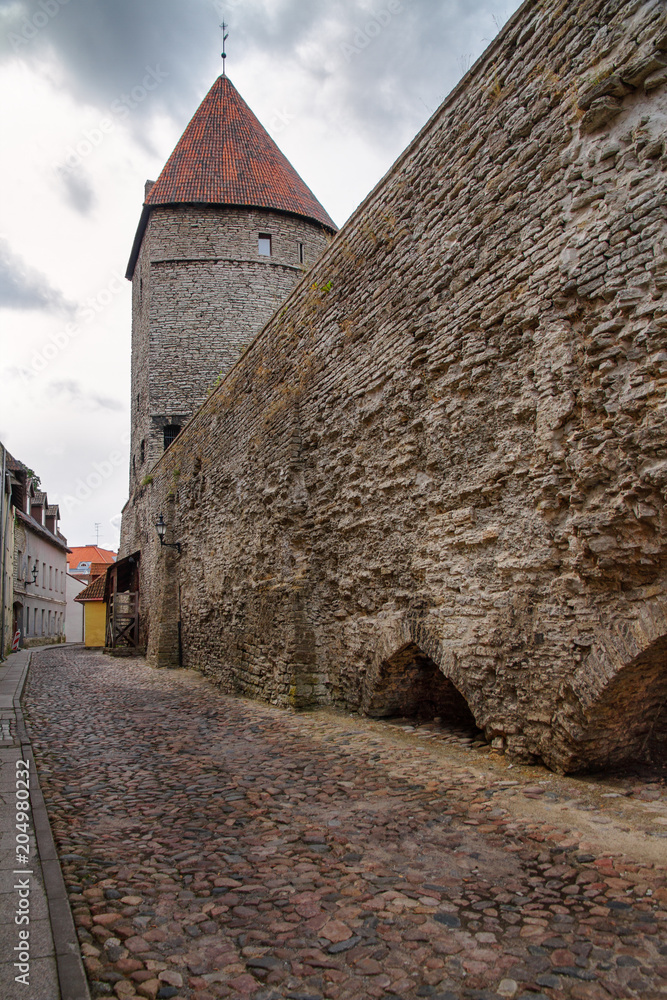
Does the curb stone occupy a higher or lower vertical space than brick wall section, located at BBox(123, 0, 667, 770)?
lower

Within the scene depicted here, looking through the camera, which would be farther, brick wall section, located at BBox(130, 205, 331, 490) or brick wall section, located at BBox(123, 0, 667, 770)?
brick wall section, located at BBox(130, 205, 331, 490)

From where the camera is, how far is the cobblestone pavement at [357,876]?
2168 mm

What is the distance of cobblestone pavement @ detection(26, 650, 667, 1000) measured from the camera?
7.11 ft

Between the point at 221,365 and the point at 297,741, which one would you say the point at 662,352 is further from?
the point at 221,365

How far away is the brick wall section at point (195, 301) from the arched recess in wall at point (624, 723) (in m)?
19.6

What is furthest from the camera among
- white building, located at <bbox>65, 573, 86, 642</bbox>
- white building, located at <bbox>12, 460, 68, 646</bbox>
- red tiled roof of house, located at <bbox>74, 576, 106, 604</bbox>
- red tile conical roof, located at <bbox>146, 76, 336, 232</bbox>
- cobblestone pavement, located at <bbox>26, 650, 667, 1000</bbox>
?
white building, located at <bbox>65, 573, 86, 642</bbox>

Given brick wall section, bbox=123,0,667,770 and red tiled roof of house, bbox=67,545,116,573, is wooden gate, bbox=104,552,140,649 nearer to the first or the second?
brick wall section, bbox=123,0,667,770

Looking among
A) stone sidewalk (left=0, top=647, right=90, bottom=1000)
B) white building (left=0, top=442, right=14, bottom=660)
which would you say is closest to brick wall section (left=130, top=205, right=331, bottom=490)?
white building (left=0, top=442, right=14, bottom=660)

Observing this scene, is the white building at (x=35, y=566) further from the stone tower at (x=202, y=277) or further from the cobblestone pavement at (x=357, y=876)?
the cobblestone pavement at (x=357, y=876)

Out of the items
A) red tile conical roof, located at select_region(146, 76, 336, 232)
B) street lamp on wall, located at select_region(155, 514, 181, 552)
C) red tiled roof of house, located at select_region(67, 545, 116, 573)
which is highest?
red tile conical roof, located at select_region(146, 76, 336, 232)

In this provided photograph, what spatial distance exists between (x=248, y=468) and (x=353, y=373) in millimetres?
3311

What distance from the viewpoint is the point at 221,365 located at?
22.0 meters

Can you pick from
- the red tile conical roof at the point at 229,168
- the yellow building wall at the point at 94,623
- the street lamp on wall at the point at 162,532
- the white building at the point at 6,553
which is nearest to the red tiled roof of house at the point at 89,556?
the yellow building wall at the point at 94,623

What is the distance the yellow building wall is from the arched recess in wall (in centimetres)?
2738
